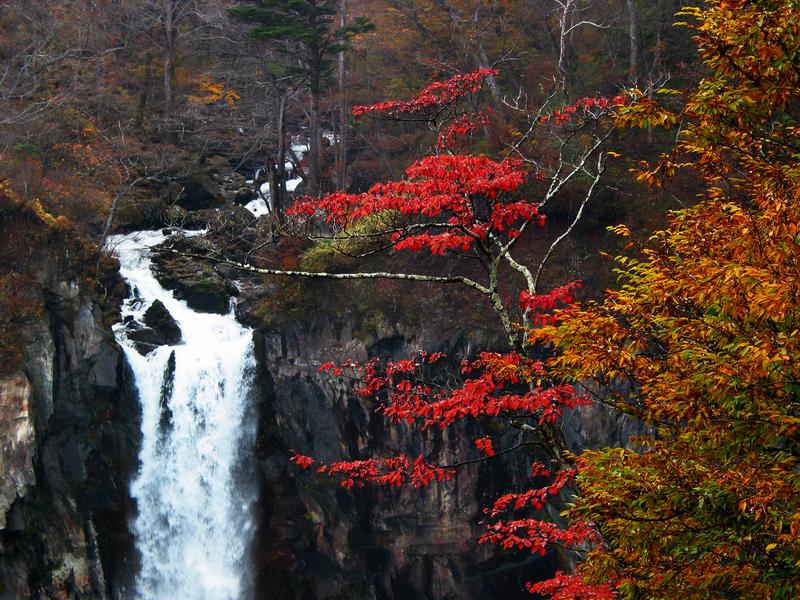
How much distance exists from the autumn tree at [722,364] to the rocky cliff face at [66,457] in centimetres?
1432

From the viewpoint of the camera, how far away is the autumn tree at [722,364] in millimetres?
4695

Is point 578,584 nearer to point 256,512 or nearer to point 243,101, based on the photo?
point 256,512

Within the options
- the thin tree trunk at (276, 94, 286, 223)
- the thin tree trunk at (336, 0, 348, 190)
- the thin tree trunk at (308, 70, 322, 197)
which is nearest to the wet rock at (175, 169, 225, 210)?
the thin tree trunk at (276, 94, 286, 223)

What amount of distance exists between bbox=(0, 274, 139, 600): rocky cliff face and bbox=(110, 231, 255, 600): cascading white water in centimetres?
60

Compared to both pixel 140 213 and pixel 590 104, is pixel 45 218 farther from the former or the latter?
pixel 590 104

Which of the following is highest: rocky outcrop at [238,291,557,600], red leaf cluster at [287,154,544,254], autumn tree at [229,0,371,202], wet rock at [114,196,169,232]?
autumn tree at [229,0,371,202]

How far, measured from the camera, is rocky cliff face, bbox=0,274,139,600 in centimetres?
1544

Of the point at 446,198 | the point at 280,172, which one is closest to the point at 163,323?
the point at 280,172

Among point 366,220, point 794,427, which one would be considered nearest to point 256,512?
point 366,220

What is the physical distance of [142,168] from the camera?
86.1ft

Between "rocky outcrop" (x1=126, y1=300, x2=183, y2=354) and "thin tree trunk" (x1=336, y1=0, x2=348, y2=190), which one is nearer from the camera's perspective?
"rocky outcrop" (x1=126, y1=300, x2=183, y2=354)

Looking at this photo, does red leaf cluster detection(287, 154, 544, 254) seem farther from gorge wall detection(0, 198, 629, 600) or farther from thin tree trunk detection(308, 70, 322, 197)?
thin tree trunk detection(308, 70, 322, 197)

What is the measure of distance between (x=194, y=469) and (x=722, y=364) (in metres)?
17.2

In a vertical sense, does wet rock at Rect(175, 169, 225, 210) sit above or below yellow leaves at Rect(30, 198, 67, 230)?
above
